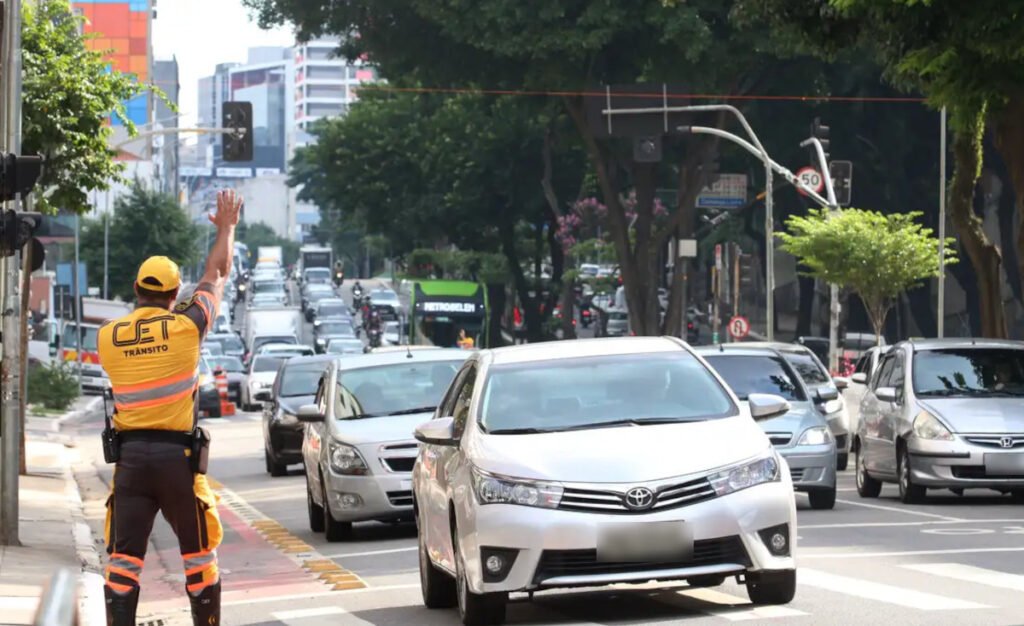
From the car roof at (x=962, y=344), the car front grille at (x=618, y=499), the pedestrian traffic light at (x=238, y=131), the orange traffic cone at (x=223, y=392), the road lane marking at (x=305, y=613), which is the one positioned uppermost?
the pedestrian traffic light at (x=238, y=131)

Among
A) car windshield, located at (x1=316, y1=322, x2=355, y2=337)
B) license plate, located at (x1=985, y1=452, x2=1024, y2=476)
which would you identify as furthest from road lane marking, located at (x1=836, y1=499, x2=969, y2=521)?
car windshield, located at (x1=316, y1=322, x2=355, y2=337)

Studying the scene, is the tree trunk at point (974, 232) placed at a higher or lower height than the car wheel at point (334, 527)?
higher

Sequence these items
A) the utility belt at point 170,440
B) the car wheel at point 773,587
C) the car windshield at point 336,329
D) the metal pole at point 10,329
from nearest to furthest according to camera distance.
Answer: the utility belt at point 170,440
the car wheel at point 773,587
the metal pole at point 10,329
the car windshield at point 336,329

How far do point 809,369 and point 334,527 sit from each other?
1086 centimetres

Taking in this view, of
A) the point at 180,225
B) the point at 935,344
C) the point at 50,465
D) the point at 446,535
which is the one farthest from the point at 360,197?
the point at 446,535

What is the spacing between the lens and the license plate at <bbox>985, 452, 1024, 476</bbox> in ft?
65.4

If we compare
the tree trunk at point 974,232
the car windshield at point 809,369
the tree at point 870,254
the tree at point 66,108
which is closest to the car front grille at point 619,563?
the tree at point 66,108

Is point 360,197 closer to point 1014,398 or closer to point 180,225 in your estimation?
point 180,225

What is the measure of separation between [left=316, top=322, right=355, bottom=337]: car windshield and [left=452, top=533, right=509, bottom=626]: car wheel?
86583 mm

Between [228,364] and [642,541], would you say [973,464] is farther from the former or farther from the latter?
[228,364]

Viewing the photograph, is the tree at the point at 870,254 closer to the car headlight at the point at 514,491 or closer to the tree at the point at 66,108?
the tree at the point at 66,108

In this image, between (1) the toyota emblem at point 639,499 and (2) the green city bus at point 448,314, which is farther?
(2) the green city bus at point 448,314

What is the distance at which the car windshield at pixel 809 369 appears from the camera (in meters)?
26.6

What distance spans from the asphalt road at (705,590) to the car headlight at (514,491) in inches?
30.4
